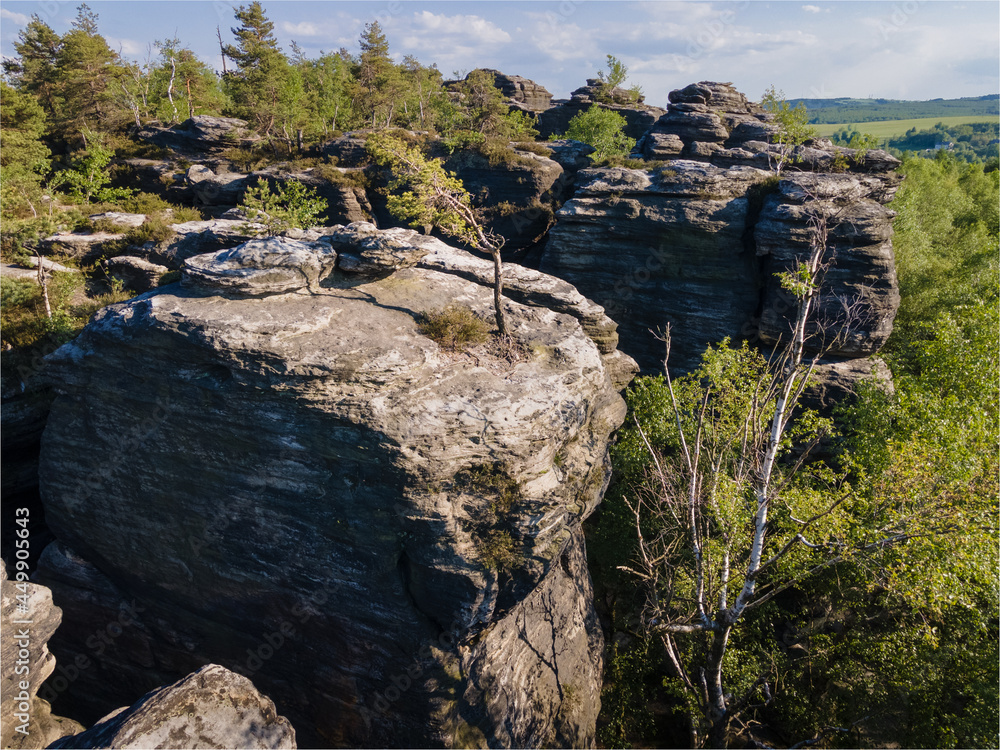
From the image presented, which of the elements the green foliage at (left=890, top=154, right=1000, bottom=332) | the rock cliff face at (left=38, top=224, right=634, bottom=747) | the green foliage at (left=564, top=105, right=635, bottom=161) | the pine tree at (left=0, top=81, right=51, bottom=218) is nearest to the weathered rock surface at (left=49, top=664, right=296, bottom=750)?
the rock cliff face at (left=38, top=224, right=634, bottom=747)

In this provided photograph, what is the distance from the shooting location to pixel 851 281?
26.2m

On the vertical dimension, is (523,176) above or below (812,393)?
above

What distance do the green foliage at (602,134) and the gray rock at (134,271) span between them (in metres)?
28.6

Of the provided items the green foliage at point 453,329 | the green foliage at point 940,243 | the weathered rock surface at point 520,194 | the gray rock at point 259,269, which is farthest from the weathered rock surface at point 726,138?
the gray rock at point 259,269

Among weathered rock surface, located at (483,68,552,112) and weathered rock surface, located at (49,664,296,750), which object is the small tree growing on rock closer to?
weathered rock surface, located at (49,664,296,750)

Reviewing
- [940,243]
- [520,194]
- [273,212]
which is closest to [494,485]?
→ [273,212]

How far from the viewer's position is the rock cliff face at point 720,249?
85.8 feet

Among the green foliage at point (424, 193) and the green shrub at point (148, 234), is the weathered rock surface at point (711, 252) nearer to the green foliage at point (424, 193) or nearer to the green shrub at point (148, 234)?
the green foliage at point (424, 193)

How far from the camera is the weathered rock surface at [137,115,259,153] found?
4431 centimetres

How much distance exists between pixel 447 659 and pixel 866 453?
46.8 ft

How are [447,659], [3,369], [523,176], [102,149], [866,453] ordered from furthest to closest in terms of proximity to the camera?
[102,149]
[523,176]
[3,369]
[866,453]
[447,659]

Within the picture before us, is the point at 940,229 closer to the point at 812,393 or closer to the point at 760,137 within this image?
the point at 760,137

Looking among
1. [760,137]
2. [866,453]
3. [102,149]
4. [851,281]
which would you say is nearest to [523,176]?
[851,281]

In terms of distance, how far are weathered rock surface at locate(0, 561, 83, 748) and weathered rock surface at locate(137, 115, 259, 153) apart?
42.7m
